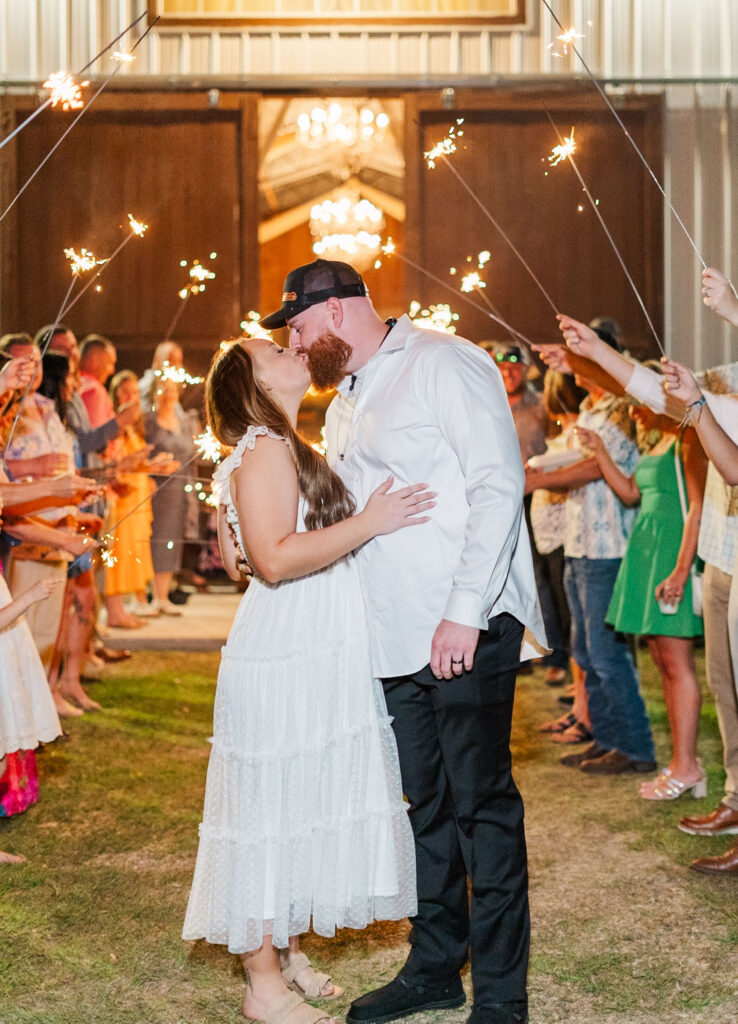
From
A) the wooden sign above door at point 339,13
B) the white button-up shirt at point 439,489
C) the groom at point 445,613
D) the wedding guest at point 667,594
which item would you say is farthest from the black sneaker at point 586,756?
the wooden sign above door at point 339,13

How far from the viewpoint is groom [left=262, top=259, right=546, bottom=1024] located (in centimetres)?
217

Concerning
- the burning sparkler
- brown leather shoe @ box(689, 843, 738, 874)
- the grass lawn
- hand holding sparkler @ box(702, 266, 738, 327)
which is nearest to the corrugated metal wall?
the burning sparkler

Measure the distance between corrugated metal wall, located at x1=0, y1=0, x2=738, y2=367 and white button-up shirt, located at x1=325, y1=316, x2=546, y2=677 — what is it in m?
3.74

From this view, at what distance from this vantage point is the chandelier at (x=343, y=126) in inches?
261

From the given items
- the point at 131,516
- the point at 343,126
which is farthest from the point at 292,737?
the point at 343,126

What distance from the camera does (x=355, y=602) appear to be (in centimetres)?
229

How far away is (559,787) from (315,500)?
215 centimetres

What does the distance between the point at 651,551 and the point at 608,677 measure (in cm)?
56

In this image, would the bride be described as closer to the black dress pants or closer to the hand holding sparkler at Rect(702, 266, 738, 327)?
the black dress pants

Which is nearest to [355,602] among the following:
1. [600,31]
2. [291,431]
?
[291,431]

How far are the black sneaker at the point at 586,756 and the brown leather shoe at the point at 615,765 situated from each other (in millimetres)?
69

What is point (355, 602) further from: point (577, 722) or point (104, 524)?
point (104, 524)

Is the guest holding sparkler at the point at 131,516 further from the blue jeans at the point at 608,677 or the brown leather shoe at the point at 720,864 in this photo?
the brown leather shoe at the point at 720,864

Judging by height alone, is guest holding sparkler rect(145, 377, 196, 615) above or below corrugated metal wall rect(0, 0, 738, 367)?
below
